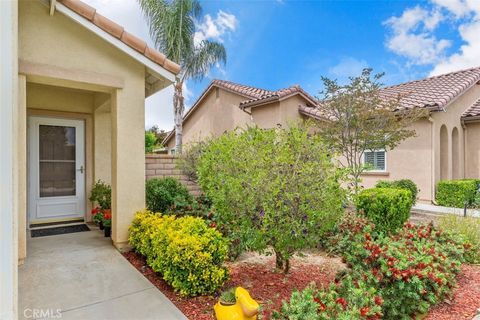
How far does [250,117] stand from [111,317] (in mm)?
13913

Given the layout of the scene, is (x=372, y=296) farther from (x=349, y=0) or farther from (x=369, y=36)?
(x=369, y=36)

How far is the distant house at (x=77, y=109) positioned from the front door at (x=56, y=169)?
0.02m

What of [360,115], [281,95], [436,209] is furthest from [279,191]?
[281,95]

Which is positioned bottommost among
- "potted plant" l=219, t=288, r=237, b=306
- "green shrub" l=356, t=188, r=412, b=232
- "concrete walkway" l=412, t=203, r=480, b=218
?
"concrete walkway" l=412, t=203, r=480, b=218

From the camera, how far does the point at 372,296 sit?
3.75m

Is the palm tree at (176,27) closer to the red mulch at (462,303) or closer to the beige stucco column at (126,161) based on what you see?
the beige stucco column at (126,161)

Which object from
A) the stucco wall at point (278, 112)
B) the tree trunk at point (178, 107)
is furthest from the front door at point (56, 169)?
the tree trunk at point (178, 107)

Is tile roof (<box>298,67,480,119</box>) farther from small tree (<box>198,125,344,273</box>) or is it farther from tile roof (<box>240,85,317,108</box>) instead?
small tree (<box>198,125,344,273</box>)

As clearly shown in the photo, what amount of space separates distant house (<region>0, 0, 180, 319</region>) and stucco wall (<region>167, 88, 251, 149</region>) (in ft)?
28.0

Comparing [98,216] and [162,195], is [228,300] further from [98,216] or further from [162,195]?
[98,216]

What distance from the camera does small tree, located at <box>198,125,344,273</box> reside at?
13.9 ft

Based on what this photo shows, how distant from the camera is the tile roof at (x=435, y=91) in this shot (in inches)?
473

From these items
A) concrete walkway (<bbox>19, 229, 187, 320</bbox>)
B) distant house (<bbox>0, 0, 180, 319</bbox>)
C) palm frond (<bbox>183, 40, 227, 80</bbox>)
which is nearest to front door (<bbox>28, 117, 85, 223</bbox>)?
distant house (<bbox>0, 0, 180, 319</bbox>)

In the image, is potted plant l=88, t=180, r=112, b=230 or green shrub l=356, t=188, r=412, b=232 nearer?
green shrub l=356, t=188, r=412, b=232
